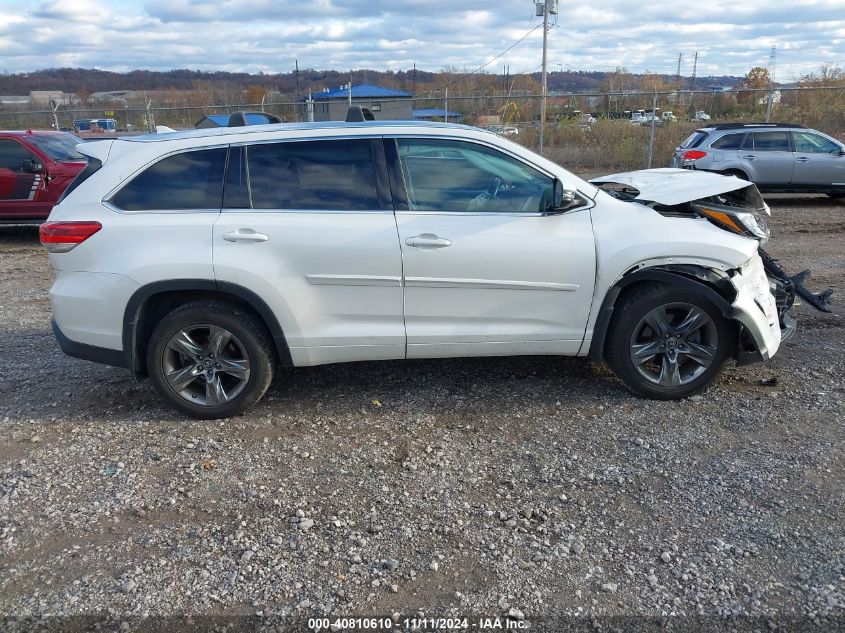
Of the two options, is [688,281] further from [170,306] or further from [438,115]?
[438,115]

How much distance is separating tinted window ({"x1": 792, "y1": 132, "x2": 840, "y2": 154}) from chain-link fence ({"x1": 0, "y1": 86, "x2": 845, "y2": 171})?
5300mm

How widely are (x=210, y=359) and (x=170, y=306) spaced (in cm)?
43

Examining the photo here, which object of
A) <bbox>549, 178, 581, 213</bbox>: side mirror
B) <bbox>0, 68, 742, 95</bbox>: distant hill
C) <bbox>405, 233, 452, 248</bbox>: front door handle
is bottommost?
<bbox>405, 233, 452, 248</bbox>: front door handle

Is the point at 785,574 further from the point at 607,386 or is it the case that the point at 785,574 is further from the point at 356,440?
the point at 356,440

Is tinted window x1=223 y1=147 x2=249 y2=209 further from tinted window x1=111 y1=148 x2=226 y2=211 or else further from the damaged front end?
the damaged front end

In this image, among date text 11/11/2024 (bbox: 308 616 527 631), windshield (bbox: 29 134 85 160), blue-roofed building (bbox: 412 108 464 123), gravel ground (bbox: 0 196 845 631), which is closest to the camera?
date text 11/11/2024 (bbox: 308 616 527 631)

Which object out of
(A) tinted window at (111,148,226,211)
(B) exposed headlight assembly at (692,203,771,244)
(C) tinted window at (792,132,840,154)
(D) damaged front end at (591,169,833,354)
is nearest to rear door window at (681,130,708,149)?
(C) tinted window at (792,132,840,154)

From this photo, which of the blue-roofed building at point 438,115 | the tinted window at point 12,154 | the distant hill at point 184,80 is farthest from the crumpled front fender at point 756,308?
the distant hill at point 184,80

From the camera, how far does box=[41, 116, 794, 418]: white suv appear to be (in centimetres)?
416

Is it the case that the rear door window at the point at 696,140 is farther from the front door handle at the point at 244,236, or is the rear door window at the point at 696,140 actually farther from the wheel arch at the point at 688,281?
the front door handle at the point at 244,236

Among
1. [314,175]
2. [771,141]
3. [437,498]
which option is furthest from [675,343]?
[771,141]

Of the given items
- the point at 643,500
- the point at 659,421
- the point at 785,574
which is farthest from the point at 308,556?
the point at 659,421

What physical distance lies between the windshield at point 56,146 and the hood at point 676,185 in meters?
8.91

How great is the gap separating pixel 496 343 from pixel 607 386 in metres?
0.98
